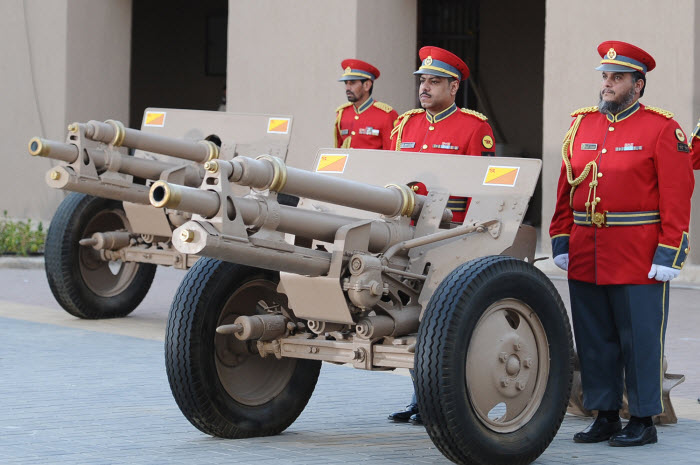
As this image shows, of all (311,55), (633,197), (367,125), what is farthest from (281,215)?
(311,55)

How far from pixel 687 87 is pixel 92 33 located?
8015mm

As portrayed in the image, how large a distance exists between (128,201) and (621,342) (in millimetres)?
4277

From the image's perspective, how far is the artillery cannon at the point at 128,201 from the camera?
8.90 meters

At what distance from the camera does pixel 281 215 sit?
5.22 metres

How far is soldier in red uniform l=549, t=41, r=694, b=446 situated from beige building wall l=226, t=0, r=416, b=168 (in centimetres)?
815

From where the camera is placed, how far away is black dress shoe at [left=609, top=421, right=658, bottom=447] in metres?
5.89

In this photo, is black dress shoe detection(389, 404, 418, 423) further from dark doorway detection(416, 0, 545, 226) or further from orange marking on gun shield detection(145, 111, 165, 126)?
dark doorway detection(416, 0, 545, 226)

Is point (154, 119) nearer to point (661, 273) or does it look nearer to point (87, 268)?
point (87, 268)

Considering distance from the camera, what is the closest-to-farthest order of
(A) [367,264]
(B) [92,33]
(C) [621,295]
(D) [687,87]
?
1. (A) [367,264]
2. (C) [621,295]
3. (D) [687,87]
4. (B) [92,33]

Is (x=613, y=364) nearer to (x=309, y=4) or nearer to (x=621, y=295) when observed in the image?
(x=621, y=295)

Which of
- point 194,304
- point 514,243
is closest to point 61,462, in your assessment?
point 194,304

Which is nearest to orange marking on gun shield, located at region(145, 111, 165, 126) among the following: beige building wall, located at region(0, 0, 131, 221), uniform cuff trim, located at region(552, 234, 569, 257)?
uniform cuff trim, located at region(552, 234, 569, 257)

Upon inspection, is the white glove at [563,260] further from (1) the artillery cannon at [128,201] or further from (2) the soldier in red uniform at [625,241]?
(1) the artillery cannon at [128,201]

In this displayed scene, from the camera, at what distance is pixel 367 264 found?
17.6ft
